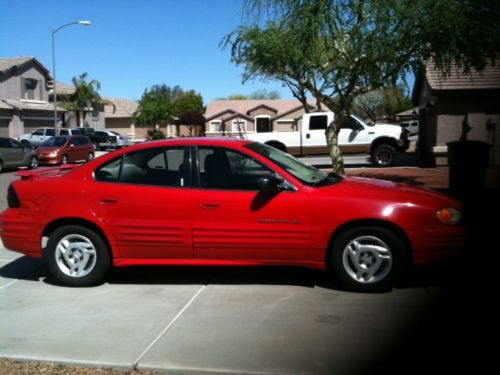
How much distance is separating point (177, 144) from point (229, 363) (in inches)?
108

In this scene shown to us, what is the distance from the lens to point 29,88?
44656 mm

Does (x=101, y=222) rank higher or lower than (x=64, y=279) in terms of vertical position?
higher

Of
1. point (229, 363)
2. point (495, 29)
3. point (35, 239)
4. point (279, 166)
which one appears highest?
point (495, 29)

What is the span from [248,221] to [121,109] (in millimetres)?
62531

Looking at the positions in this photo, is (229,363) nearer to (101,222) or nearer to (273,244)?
(273,244)

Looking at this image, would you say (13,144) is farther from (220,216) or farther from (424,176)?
(220,216)

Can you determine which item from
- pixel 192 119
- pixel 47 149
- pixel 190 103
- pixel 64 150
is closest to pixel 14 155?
pixel 47 149

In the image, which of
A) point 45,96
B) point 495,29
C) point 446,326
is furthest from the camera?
point 45,96

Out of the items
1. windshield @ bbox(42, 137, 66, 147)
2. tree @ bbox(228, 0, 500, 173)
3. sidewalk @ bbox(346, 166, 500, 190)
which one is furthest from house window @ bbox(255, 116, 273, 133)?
tree @ bbox(228, 0, 500, 173)

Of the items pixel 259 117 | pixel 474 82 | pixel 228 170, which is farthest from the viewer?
pixel 259 117

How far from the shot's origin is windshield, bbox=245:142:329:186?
6008 millimetres

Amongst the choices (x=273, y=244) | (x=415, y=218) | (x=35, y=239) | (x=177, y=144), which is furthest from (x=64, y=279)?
(x=415, y=218)

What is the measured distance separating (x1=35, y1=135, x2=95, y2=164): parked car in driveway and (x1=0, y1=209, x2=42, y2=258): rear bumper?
20.1m

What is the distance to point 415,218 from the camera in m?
5.50
